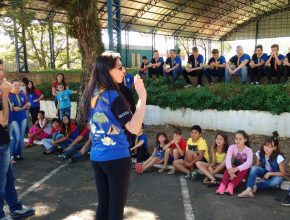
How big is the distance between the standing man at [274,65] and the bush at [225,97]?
101 centimetres

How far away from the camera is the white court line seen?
4.45 m

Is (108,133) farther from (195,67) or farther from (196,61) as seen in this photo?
(196,61)

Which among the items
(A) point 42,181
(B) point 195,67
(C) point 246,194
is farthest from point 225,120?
(A) point 42,181

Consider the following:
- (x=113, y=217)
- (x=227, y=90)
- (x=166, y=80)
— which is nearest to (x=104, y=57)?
(x=113, y=217)

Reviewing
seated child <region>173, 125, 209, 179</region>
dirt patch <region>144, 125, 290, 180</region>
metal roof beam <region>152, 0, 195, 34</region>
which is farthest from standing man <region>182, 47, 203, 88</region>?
metal roof beam <region>152, 0, 195, 34</region>

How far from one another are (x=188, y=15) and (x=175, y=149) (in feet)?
95.4

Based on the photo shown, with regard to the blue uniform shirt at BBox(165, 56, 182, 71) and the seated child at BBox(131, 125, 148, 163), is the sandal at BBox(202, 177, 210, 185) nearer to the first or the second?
the seated child at BBox(131, 125, 148, 163)

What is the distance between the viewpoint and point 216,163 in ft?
19.7

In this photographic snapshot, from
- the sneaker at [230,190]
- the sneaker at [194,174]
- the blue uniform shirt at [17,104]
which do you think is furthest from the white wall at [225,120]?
the blue uniform shirt at [17,104]

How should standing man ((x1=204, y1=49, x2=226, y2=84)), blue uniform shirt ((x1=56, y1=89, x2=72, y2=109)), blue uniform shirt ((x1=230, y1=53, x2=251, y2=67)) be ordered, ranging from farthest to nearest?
standing man ((x1=204, y1=49, x2=226, y2=84)) → blue uniform shirt ((x1=230, y1=53, x2=251, y2=67)) → blue uniform shirt ((x1=56, y1=89, x2=72, y2=109))

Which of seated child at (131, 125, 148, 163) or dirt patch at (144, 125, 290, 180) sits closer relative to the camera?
seated child at (131, 125, 148, 163)

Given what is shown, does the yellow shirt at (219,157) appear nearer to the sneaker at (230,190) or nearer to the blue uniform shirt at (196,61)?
the sneaker at (230,190)

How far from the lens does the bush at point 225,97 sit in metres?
8.03

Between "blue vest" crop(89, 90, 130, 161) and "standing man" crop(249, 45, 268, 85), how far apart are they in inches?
306
